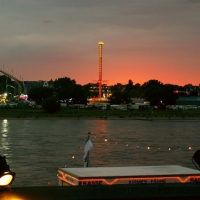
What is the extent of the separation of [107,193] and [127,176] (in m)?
3.92

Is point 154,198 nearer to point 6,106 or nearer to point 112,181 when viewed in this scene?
point 112,181

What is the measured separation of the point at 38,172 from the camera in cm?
2255

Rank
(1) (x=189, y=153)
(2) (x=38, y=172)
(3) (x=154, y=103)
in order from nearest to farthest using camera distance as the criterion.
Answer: (2) (x=38, y=172) < (1) (x=189, y=153) < (3) (x=154, y=103)

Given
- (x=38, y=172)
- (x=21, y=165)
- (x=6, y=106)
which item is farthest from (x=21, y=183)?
(x=6, y=106)

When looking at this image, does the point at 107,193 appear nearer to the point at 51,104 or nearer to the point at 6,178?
the point at 6,178

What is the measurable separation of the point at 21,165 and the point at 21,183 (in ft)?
18.7

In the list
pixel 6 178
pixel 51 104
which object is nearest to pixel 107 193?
pixel 6 178

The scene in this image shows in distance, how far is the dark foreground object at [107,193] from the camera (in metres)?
5.52

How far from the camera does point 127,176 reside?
9.55 metres

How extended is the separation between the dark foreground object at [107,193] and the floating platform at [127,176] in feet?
11.0

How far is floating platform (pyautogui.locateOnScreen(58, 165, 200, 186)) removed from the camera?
9336 mm

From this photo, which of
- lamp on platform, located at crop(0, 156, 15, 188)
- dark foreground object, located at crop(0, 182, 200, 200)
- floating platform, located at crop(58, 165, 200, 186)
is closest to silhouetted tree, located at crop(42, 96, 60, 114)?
floating platform, located at crop(58, 165, 200, 186)

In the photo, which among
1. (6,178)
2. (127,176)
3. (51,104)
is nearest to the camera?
(6,178)

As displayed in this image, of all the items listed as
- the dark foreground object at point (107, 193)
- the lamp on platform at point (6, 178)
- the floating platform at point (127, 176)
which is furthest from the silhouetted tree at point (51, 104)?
the lamp on platform at point (6, 178)
